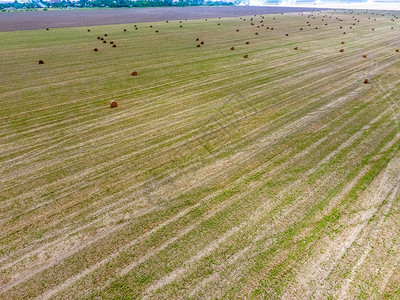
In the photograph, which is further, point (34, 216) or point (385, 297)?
point (34, 216)

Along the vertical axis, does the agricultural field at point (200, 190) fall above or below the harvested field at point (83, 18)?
below

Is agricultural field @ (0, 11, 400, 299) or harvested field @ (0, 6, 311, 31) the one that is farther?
harvested field @ (0, 6, 311, 31)

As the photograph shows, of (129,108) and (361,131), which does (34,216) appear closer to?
(129,108)

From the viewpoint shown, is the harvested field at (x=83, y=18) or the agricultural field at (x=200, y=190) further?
the harvested field at (x=83, y=18)

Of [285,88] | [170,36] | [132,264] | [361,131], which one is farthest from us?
[170,36]

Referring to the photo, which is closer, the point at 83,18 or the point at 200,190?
the point at 200,190

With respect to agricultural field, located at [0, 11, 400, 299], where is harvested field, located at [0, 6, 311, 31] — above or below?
above

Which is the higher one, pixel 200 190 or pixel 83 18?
pixel 83 18

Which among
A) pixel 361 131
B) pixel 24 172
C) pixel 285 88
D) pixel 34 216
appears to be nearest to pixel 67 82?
pixel 24 172
